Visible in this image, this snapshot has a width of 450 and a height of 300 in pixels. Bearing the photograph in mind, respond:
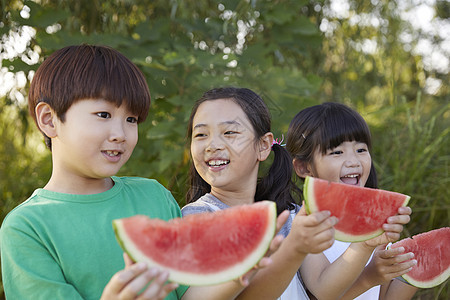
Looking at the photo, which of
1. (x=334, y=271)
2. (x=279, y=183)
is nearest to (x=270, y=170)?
(x=279, y=183)

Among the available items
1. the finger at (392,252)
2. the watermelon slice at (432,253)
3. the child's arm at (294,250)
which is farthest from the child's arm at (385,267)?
the child's arm at (294,250)

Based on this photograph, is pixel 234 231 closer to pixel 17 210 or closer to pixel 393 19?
pixel 17 210

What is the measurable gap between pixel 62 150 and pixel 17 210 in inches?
8.7

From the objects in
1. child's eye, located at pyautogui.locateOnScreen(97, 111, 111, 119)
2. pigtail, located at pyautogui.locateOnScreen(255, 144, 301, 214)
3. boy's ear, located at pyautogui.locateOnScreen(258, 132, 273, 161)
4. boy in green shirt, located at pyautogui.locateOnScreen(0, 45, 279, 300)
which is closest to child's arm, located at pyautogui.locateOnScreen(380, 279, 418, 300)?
pigtail, located at pyautogui.locateOnScreen(255, 144, 301, 214)

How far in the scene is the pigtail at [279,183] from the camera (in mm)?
2135

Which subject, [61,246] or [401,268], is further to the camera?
[401,268]

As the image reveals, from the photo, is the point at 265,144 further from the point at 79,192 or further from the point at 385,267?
the point at 79,192

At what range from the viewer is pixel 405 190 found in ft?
11.1

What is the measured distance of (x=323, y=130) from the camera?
2.20 m

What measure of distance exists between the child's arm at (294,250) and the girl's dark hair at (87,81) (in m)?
0.63

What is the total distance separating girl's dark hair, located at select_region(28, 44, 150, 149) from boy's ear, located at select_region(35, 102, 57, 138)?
21mm

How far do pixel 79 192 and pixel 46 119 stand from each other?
25 cm

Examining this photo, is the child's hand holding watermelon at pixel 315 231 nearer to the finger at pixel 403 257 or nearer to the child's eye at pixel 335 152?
the finger at pixel 403 257

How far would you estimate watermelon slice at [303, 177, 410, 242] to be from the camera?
55.7 inches
